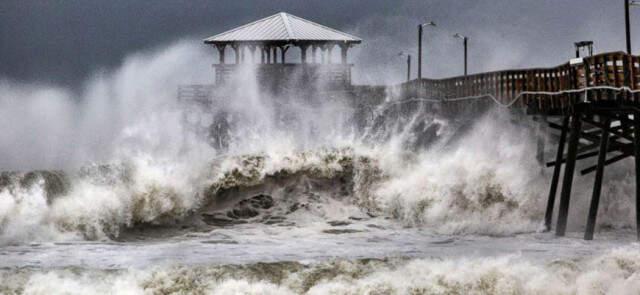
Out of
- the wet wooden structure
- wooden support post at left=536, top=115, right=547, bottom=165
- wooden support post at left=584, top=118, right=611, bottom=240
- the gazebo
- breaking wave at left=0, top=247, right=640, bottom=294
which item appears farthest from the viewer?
the gazebo

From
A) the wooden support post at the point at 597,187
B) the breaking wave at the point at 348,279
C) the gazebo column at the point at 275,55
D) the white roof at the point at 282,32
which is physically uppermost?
the white roof at the point at 282,32

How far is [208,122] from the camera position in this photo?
1630 inches

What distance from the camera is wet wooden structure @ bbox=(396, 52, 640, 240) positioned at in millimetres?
21844

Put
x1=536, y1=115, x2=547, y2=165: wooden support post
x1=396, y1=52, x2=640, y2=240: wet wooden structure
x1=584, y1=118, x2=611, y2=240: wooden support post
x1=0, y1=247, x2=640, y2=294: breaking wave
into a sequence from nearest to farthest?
x1=0, y1=247, x2=640, y2=294: breaking wave, x1=584, y1=118, x2=611, y2=240: wooden support post, x1=396, y1=52, x2=640, y2=240: wet wooden structure, x1=536, y1=115, x2=547, y2=165: wooden support post

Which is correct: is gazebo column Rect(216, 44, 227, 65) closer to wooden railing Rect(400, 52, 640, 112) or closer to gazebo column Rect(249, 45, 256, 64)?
gazebo column Rect(249, 45, 256, 64)

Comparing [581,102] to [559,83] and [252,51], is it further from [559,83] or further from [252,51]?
[252,51]

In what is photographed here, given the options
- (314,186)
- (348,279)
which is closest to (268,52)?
(314,186)

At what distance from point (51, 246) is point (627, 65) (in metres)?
13.6

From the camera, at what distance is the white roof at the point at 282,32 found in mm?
42312

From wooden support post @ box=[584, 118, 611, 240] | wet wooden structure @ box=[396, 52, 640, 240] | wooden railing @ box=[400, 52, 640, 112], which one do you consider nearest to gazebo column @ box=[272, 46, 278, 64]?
wooden railing @ box=[400, 52, 640, 112]

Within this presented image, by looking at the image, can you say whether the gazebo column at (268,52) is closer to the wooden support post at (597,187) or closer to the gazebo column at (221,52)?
the gazebo column at (221,52)

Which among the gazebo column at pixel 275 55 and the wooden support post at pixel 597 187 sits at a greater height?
the gazebo column at pixel 275 55

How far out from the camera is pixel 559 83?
23750 millimetres

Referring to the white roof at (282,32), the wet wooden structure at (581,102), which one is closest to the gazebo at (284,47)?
the white roof at (282,32)
